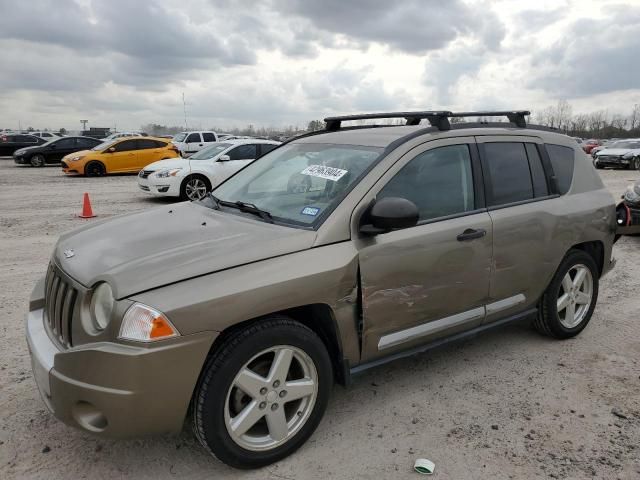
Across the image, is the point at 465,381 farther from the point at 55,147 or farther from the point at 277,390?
the point at 55,147

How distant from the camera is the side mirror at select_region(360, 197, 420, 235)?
2945 millimetres

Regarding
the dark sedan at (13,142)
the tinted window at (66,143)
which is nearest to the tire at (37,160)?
the tinted window at (66,143)

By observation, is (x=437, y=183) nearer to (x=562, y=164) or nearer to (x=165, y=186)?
(x=562, y=164)

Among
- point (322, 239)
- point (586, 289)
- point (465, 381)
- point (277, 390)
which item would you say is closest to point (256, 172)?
point (322, 239)

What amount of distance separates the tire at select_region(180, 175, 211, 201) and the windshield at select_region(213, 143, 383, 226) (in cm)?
885

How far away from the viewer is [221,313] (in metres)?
2.55

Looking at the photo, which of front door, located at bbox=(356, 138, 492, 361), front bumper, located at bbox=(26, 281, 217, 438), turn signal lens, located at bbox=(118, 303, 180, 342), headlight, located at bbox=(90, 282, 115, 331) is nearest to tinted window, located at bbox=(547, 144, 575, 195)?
front door, located at bbox=(356, 138, 492, 361)

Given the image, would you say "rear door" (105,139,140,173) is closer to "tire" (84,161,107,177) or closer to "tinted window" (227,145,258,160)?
"tire" (84,161,107,177)

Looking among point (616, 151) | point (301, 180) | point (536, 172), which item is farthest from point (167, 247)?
point (616, 151)

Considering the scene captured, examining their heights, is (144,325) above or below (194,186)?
above

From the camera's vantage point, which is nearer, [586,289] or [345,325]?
[345,325]

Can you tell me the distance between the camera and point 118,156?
66.0 ft

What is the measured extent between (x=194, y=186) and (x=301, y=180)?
9.71 meters

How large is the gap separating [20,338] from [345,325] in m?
3.03
